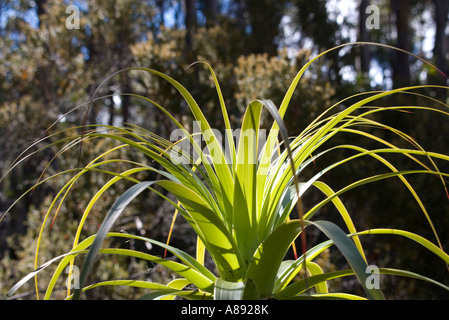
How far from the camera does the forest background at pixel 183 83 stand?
173 inches

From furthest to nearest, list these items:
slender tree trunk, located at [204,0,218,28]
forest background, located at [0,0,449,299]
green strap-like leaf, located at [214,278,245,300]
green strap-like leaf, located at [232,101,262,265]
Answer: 1. slender tree trunk, located at [204,0,218,28]
2. forest background, located at [0,0,449,299]
3. green strap-like leaf, located at [232,101,262,265]
4. green strap-like leaf, located at [214,278,245,300]

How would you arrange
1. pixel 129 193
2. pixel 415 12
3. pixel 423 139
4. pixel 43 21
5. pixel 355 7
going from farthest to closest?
pixel 415 12 → pixel 355 7 → pixel 43 21 → pixel 423 139 → pixel 129 193

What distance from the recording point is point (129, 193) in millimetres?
840

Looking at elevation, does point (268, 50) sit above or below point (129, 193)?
above

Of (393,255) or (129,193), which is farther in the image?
(393,255)

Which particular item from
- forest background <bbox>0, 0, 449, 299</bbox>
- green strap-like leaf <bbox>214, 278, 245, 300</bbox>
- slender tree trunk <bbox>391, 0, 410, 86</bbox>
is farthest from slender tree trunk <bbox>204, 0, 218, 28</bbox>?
green strap-like leaf <bbox>214, 278, 245, 300</bbox>

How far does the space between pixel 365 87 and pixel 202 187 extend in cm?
501

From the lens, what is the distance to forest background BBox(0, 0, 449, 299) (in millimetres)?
→ 4391

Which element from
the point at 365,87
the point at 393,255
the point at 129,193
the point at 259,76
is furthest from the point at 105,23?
the point at 129,193

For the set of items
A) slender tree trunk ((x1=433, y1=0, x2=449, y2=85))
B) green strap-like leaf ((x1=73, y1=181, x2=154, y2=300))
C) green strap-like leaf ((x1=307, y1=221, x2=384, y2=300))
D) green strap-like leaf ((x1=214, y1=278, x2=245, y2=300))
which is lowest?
green strap-like leaf ((x1=214, y1=278, x2=245, y2=300))

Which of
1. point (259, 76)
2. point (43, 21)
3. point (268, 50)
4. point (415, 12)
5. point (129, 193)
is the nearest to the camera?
point (129, 193)

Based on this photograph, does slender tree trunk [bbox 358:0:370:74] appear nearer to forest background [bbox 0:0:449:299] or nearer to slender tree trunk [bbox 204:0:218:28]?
forest background [bbox 0:0:449:299]

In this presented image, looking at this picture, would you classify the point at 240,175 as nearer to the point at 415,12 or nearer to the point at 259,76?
the point at 259,76
